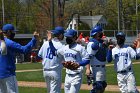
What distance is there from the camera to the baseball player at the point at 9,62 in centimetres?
891

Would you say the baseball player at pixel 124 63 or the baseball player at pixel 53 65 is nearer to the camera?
the baseball player at pixel 124 63

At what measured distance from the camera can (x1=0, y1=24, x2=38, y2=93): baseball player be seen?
8914mm

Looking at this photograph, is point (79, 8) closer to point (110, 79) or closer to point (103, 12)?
point (103, 12)

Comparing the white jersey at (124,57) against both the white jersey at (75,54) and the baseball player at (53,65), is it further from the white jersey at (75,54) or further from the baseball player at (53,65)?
the baseball player at (53,65)

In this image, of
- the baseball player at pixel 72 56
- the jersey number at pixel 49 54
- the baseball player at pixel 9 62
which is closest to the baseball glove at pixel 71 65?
the baseball player at pixel 72 56

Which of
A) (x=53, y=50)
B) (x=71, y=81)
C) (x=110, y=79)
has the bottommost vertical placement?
(x=110, y=79)

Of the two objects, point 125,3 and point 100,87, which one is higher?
point 125,3

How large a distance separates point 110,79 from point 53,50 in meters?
9.52

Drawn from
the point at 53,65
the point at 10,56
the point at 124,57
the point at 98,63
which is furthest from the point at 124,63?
the point at 10,56

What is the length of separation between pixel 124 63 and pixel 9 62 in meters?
3.20

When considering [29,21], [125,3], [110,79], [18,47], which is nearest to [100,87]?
[18,47]

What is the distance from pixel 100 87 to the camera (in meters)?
11.1

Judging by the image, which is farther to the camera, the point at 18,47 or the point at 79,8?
the point at 79,8

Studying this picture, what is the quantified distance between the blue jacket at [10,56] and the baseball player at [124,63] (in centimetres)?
284
